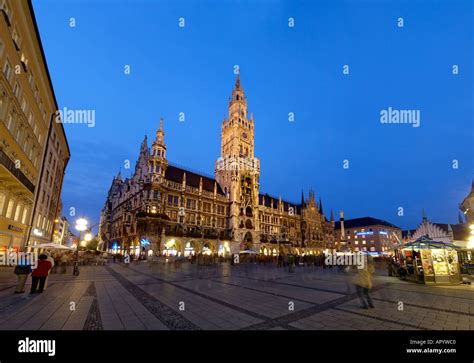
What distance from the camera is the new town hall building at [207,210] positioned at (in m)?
45.8

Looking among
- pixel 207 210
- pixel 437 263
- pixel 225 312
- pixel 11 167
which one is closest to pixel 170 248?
pixel 207 210

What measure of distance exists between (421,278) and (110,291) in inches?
709

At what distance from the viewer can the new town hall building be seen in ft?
150

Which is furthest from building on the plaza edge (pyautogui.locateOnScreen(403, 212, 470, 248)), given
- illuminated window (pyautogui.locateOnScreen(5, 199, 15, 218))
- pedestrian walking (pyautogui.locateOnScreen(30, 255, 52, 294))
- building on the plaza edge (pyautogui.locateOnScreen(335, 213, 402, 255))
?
building on the plaza edge (pyautogui.locateOnScreen(335, 213, 402, 255))

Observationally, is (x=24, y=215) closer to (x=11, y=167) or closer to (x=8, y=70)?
(x=11, y=167)

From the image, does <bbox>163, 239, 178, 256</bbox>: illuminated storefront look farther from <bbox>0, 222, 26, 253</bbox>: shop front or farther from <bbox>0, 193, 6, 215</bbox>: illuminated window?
<bbox>0, 193, 6, 215</bbox>: illuminated window

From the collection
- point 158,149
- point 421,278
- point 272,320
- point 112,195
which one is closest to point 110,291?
point 272,320

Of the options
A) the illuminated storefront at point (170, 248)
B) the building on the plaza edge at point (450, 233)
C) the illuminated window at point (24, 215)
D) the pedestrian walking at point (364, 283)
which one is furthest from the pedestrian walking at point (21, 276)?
the building on the plaza edge at point (450, 233)

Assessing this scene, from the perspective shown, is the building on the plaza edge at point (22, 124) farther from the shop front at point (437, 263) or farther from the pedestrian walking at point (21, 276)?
the shop front at point (437, 263)

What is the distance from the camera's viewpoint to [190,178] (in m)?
58.4

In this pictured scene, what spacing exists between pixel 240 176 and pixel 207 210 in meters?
13.2

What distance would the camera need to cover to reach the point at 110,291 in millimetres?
Result: 11219
